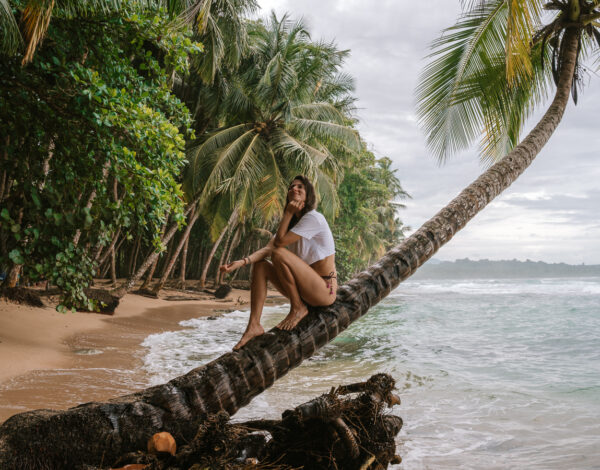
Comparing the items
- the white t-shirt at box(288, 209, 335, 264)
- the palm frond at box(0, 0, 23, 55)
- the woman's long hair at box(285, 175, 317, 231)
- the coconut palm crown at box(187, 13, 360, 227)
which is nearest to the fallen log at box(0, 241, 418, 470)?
the white t-shirt at box(288, 209, 335, 264)

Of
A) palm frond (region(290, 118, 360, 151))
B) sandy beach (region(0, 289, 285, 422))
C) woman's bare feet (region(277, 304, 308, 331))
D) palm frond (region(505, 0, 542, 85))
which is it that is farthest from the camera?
palm frond (region(290, 118, 360, 151))

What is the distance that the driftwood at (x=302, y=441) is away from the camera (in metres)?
2.42

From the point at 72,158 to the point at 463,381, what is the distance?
736 cm

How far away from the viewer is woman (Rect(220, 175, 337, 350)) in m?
3.02

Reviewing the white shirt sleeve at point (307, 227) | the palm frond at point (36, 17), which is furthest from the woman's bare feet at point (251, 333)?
the palm frond at point (36, 17)

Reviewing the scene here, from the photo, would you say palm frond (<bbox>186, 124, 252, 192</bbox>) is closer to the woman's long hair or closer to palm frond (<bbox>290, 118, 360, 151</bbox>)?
palm frond (<bbox>290, 118, 360, 151</bbox>)

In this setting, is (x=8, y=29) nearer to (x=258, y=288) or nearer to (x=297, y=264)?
(x=258, y=288)

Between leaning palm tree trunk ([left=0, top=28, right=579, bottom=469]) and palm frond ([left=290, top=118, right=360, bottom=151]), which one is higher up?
palm frond ([left=290, top=118, right=360, bottom=151])

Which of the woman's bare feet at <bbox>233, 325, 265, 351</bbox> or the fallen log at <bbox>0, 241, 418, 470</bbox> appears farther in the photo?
the woman's bare feet at <bbox>233, 325, 265, 351</bbox>

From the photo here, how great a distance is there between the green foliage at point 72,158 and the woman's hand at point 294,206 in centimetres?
197

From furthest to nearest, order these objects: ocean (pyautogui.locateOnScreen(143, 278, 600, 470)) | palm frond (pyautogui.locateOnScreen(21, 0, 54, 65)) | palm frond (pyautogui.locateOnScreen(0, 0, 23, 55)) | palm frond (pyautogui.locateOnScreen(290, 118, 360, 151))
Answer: palm frond (pyautogui.locateOnScreen(290, 118, 360, 151)), ocean (pyautogui.locateOnScreen(143, 278, 600, 470)), palm frond (pyautogui.locateOnScreen(21, 0, 54, 65)), palm frond (pyautogui.locateOnScreen(0, 0, 23, 55))

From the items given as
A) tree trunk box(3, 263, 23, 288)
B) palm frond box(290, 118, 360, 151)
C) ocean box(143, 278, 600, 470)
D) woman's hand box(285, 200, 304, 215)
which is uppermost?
palm frond box(290, 118, 360, 151)

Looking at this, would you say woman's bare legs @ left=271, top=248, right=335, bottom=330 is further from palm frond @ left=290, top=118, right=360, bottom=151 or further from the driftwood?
palm frond @ left=290, top=118, right=360, bottom=151

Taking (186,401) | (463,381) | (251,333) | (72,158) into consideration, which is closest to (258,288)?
(251,333)
